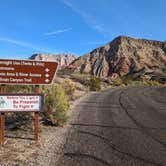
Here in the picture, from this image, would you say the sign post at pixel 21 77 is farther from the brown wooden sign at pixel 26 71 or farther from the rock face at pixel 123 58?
the rock face at pixel 123 58

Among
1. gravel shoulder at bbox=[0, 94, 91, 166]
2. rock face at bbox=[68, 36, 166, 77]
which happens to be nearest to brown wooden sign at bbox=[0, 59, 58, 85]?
gravel shoulder at bbox=[0, 94, 91, 166]

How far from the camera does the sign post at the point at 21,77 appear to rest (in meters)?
7.60

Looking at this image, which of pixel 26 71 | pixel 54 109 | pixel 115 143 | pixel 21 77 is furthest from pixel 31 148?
pixel 54 109

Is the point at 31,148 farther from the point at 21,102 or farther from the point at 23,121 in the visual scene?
the point at 23,121

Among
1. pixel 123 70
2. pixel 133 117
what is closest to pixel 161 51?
pixel 123 70

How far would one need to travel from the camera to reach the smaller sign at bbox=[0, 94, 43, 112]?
757 cm

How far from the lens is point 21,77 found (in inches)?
307

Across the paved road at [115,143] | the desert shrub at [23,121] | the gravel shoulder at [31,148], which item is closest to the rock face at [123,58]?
the paved road at [115,143]

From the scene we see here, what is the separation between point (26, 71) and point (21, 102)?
0.94 m

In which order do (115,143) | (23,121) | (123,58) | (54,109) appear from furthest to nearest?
(123,58) → (54,109) → (23,121) → (115,143)

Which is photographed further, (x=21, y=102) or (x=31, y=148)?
(x=21, y=102)

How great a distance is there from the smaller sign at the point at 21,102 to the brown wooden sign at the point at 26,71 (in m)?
0.43

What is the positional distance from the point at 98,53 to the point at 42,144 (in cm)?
13956

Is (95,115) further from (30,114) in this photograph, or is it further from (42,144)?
(42,144)
